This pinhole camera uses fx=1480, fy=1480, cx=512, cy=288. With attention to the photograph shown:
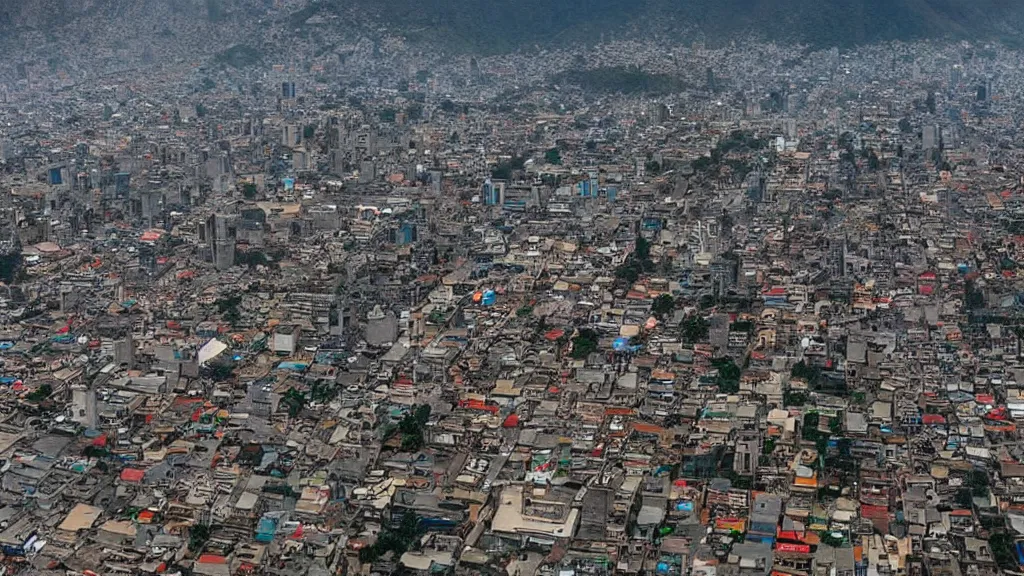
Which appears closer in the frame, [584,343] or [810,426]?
[810,426]

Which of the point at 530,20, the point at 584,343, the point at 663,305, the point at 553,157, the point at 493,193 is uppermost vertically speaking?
the point at 584,343

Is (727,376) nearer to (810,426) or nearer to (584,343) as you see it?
(810,426)

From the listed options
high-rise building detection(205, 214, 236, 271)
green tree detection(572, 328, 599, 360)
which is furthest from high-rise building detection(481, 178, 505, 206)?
green tree detection(572, 328, 599, 360)

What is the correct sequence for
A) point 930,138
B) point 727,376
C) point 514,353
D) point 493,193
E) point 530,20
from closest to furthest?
point 727,376, point 514,353, point 493,193, point 930,138, point 530,20

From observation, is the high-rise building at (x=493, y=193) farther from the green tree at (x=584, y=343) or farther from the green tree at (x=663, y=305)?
the green tree at (x=584, y=343)

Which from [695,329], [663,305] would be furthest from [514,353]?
[663,305]

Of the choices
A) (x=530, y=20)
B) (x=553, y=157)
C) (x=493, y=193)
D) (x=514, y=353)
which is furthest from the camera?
(x=530, y=20)

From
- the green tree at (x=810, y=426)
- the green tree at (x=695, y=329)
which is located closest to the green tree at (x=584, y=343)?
the green tree at (x=695, y=329)

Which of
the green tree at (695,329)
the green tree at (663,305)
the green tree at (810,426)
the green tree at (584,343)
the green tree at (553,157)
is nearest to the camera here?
the green tree at (810,426)
